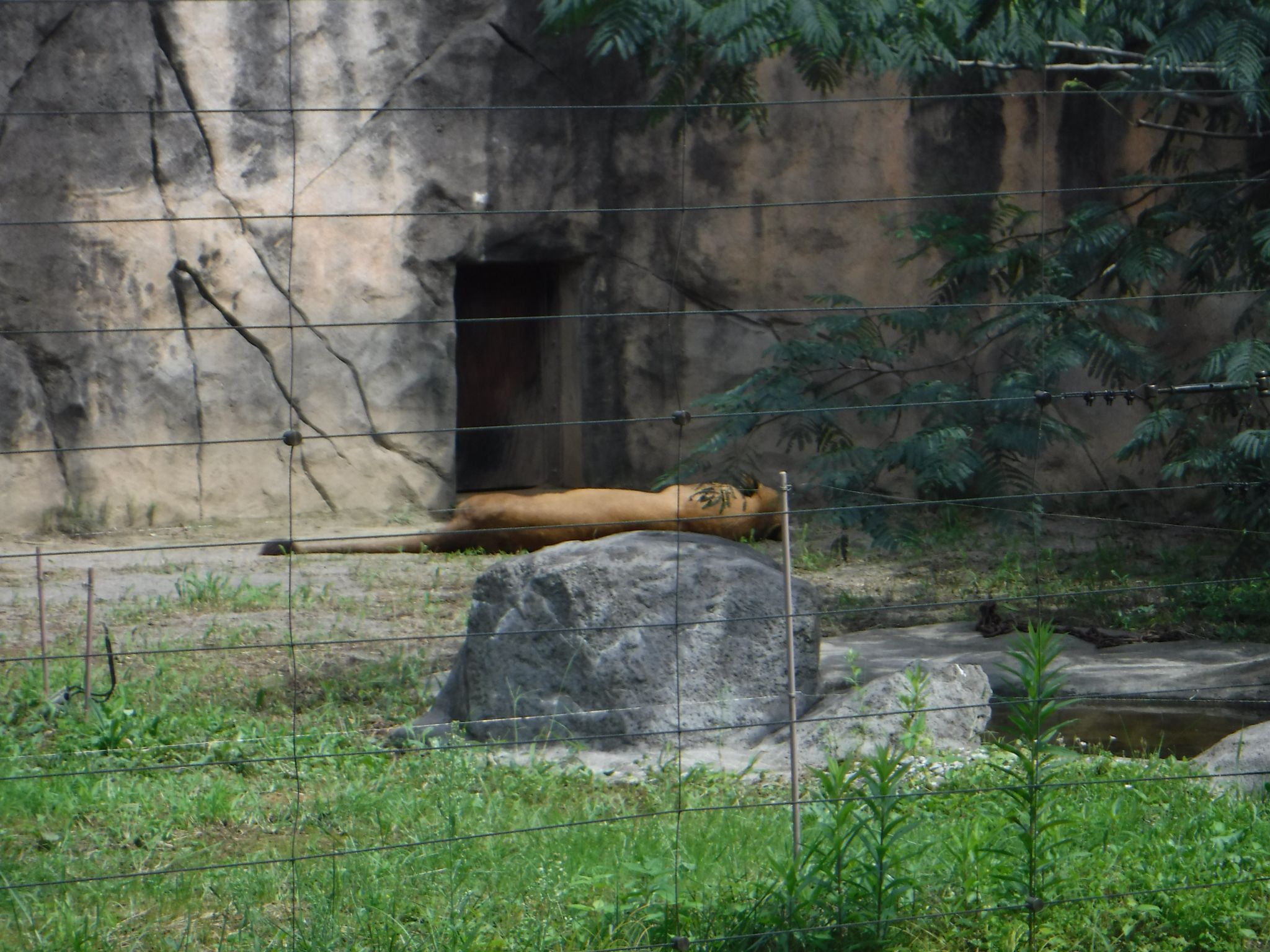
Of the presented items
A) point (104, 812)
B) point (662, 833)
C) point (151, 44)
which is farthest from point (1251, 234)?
point (151, 44)

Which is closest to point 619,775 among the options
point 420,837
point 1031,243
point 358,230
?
point 420,837

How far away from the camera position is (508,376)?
397 inches

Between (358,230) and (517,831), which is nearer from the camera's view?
(517,831)

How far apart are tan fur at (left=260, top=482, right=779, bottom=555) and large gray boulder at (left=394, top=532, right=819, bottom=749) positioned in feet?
10.7

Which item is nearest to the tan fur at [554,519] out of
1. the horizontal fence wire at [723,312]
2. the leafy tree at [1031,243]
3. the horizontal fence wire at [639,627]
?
the horizontal fence wire at [723,312]

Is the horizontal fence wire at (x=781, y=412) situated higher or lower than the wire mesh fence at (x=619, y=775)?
higher

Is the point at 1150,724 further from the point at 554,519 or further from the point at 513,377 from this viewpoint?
the point at 513,377

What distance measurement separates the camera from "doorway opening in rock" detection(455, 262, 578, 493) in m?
9.89

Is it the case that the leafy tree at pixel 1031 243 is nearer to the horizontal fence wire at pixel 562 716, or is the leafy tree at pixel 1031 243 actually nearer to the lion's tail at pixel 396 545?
the horizontal fence wire at pixel 562 716

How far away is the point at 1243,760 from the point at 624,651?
5.62ft

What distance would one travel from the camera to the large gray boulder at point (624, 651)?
13.9 feet

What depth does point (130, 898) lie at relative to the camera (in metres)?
2.91

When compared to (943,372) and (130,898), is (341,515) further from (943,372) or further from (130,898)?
(130,898)

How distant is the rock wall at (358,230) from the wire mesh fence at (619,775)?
1662mm
